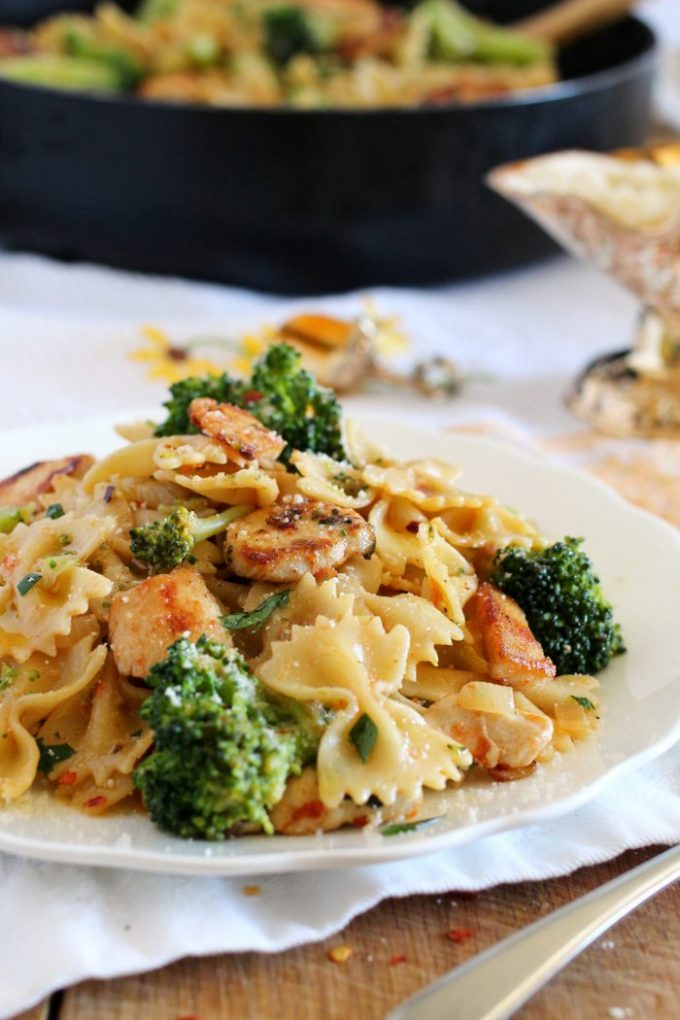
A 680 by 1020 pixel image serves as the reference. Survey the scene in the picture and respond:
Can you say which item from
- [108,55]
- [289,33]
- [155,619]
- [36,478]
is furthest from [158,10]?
[155,619]

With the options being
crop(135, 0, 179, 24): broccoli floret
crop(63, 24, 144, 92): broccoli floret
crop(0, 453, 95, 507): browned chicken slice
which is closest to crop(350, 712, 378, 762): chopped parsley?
crop(0, 453, 95, 507): browned chicken slice

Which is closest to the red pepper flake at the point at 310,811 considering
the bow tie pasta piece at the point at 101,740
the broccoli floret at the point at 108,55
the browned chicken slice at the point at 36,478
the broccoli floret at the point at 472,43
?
the bow tie pasta piece at the point at 101,740

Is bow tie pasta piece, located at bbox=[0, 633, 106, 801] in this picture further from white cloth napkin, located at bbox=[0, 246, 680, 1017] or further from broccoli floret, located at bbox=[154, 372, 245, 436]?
broccoli floret, located at bbox=[154, 372, 245, 436]

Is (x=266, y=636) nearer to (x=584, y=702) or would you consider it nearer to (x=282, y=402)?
(x=584, y=702)

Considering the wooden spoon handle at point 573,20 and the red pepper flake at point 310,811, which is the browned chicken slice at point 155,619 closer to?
the red pepper flake at point 310,811

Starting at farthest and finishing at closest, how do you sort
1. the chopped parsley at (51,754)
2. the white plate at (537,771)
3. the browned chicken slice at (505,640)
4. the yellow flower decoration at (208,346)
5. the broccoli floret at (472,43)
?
the broccoli floret at (472,43), the yellow flower decoration at (208,346), the browned chicken slice at (505,640), the chopped parsley at (51,754), the white plate at (537,771)

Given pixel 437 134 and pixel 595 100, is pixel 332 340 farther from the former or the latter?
pixel 595 100

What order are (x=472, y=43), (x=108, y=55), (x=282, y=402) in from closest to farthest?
1. (x=282, y=402)
2. (x=108, y=55)
3. (x=472, y=43)
